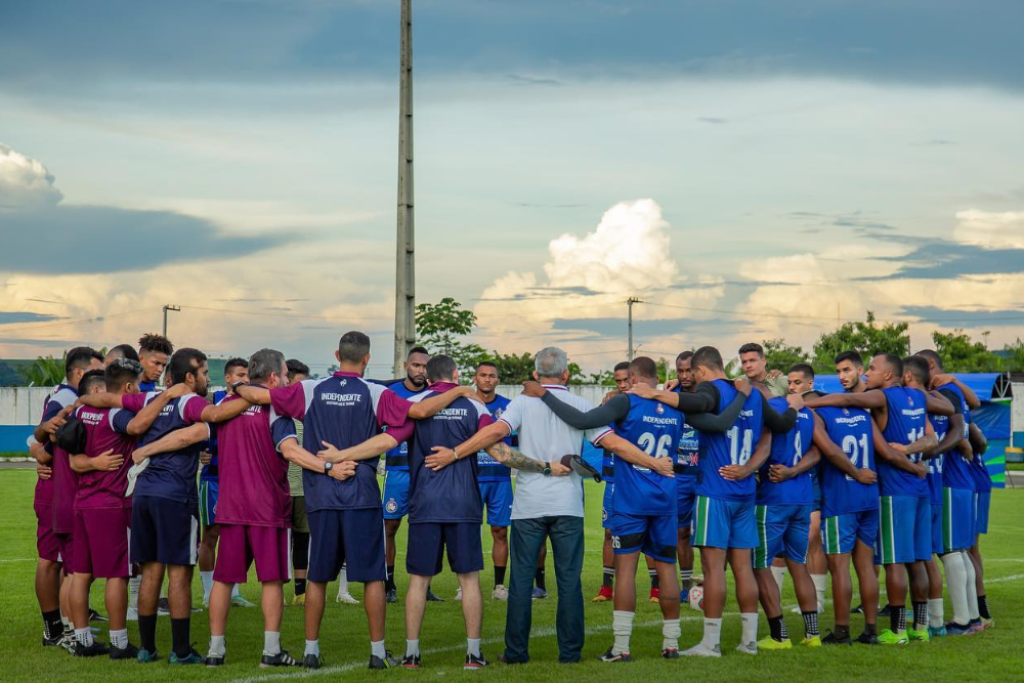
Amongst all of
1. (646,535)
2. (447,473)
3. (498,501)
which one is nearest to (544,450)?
(447,473)

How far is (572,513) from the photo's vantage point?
8477 millimetres

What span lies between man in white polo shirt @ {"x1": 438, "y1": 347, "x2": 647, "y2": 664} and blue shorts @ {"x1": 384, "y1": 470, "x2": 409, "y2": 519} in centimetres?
316

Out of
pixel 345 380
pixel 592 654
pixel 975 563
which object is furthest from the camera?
pixel 975 563


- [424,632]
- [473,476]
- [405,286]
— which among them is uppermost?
[405,286]

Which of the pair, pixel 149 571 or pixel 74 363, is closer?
pixel 149 571

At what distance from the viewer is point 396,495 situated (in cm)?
1151

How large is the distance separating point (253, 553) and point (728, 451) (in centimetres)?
385

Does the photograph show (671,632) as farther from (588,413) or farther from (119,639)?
(119,639)

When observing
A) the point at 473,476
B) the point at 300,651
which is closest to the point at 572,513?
the point at 473,476

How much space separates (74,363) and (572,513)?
470cm

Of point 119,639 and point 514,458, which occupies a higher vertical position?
point 514,458

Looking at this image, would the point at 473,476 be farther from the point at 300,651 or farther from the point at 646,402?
the point at 300,651

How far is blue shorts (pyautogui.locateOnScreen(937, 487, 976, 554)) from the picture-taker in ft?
32.8

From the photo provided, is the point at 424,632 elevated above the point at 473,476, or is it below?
below
